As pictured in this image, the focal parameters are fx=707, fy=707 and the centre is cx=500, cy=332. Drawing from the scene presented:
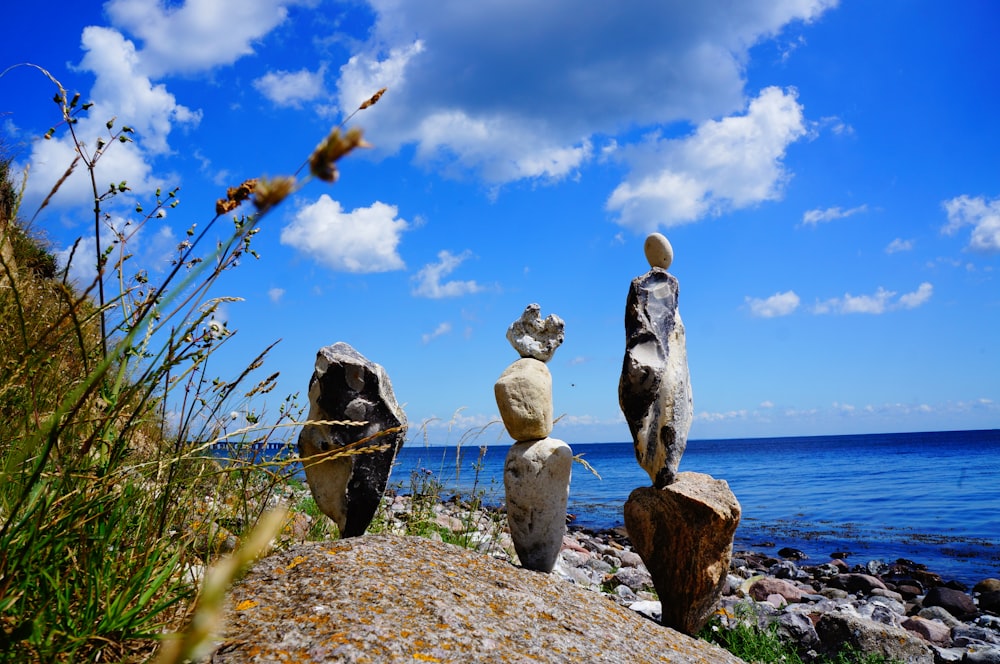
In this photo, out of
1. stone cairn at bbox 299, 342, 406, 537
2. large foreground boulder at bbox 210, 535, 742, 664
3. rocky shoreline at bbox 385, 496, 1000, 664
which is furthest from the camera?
rocky shoreline at bbox 385, 496, 1000, 664

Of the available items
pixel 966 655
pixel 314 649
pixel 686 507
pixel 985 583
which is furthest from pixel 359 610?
pixel 985 583

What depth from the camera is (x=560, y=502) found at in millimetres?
5141

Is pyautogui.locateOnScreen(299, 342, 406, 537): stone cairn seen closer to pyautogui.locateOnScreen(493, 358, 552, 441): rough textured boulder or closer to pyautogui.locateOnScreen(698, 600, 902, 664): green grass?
pyautogui.locateOnScreen(493, 358, 552, 441): rough textured boulder

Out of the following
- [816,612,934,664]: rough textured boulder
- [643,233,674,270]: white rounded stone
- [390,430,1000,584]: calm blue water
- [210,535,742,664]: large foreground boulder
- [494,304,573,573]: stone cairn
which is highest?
[643,233,674,270]: white rounded stone

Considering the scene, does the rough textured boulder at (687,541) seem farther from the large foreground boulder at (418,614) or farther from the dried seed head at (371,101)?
the dried seed head at (371,101)

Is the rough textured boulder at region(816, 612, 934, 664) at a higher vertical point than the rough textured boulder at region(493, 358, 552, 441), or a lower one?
lower

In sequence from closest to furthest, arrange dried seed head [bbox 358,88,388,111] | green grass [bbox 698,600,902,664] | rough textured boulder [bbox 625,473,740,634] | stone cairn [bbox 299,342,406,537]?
dried seed head [bbox 358,88,388,111] < stone cairn [bbox 299,342,406,537] < rough textured boulder [bbox 625,473,740,634] < green grass [bbox 698,600,902,664]

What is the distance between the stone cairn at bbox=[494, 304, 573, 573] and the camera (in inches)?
199

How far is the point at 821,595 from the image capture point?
10023mm

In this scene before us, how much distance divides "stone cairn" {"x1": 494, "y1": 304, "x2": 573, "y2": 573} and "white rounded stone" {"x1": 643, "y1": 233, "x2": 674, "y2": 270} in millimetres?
1306

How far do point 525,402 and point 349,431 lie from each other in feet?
4.15

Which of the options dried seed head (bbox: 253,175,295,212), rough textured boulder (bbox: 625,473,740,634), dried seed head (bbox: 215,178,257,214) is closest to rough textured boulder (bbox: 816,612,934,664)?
rough textured boulder (bbox: 625,473,740,634)

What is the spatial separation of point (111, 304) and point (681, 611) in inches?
178

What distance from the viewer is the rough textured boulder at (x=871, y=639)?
5590mm
